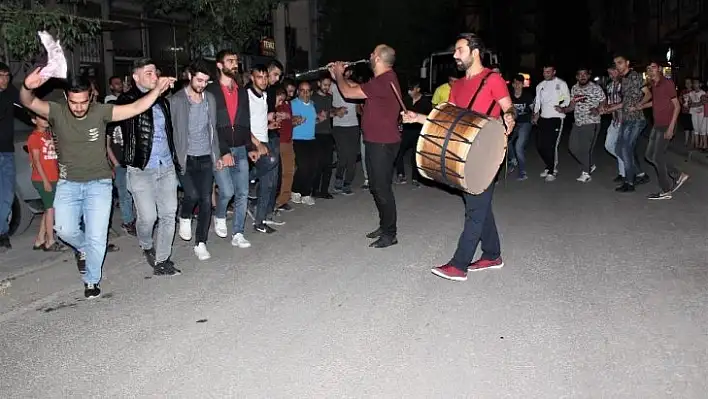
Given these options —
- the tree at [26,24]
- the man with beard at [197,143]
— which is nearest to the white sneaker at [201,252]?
the man with beard at [197,143]

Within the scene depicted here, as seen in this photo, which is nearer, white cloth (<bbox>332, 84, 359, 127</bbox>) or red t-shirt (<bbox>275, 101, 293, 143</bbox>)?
red t-shirt (<bbox>275, 101, 293, 143</bbox>)

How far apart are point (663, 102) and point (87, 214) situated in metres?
8.12

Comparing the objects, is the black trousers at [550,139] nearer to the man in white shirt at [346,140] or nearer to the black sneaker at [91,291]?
the man in white shirt at [346,140]

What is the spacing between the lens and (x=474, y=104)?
6.07 metres

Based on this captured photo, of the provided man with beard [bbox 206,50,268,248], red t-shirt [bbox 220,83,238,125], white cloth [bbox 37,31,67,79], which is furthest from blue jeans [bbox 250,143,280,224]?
white cloth [bbox 37,31,67,79]

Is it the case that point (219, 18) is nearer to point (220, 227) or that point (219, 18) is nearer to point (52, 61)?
point (220, 227)

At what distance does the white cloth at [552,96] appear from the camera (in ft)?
41.4

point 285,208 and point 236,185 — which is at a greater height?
point 236,185

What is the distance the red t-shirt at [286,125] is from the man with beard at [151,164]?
3.00 meters

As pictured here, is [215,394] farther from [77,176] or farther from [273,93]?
[273,93]

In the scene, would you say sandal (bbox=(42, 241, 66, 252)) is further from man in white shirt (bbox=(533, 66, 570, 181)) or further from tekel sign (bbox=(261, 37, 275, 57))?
tekel sign (bbox=(261, 37, 275, 57))

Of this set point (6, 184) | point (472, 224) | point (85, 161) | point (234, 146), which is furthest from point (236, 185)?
point (472, 224)

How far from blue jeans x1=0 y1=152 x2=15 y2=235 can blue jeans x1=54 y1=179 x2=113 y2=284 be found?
89.5 inches

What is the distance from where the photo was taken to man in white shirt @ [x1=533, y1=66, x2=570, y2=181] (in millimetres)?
12660
